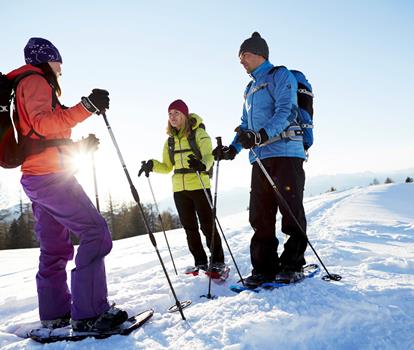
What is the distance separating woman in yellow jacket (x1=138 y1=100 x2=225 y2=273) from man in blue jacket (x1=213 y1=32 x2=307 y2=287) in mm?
990

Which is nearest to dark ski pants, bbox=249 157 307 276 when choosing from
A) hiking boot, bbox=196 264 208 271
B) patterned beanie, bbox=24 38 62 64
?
hiking boot, bbox=196 264 208 271

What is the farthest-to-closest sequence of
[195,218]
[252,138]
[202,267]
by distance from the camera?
[195,218], [202,267], [252,138]

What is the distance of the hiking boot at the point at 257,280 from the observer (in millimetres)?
3586

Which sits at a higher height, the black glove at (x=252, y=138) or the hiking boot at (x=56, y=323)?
the black glove at (x=252, y=138)

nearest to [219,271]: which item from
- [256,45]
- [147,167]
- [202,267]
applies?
[202,267]

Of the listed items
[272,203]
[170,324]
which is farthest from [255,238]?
[170,324]

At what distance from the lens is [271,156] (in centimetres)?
372

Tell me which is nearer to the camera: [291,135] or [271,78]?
[291,135]

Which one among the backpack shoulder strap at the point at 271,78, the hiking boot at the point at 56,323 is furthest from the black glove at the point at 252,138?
the hiking boot at the point at 56,323

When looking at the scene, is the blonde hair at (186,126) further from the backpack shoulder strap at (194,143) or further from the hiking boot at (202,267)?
the hiking boot at (202,267)

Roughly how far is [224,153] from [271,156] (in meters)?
0.61

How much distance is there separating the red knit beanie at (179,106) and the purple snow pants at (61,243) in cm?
237

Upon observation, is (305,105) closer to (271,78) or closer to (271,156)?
(271,78)

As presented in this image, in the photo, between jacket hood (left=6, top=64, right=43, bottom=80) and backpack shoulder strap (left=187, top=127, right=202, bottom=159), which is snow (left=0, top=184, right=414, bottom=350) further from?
jacket hood (left=6, top=64, right=43, bottom=80)
